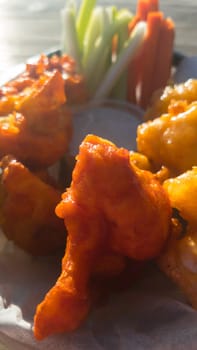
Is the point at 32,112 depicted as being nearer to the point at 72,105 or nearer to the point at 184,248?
the point at 72,105

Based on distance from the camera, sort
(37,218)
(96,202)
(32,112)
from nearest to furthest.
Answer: (96,202), (37,218), (32,112)

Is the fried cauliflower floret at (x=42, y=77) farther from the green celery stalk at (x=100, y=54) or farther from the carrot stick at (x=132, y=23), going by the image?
the carrot stick at (x=132, y=23)

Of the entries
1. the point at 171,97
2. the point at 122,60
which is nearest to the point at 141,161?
the point at 171,97

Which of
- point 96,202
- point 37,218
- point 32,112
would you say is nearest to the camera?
point 96,202

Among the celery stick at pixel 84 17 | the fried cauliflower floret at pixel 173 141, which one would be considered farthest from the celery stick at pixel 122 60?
the fried cauliflower floret at pixel 173 141

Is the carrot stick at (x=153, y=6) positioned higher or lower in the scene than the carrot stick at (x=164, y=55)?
higher

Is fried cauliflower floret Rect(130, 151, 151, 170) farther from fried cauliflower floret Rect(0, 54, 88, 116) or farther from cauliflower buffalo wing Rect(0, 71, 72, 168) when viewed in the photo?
fried cauliflower floret Rect(0, 54, 88, 116)

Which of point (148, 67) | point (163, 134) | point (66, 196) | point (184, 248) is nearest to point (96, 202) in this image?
point (66, 196)

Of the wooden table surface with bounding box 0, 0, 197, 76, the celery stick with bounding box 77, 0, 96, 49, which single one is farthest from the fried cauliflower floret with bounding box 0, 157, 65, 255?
the wooden table surface with bounding box 0, 0, 197, 76
